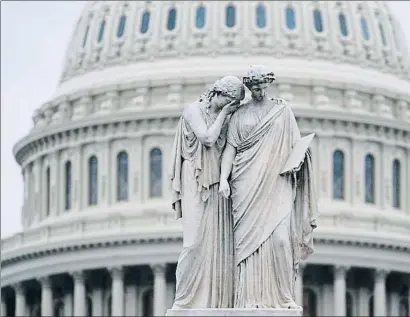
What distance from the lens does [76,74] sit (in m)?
Result: 133

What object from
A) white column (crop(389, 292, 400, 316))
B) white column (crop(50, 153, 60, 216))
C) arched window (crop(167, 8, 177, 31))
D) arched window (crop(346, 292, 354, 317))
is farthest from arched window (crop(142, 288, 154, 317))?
arched window (crop(167, 8, 177, 31))

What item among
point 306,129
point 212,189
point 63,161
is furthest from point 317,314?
point 212,189

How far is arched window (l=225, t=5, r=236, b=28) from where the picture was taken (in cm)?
12938

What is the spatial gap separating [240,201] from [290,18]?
11053 cm

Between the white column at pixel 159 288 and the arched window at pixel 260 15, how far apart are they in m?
18.9

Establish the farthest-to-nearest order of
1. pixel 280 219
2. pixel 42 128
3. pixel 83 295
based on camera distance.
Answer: pixel 42 128, pixel 83 295, pixel 280 219

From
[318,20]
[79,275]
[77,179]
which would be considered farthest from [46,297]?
[318,20]

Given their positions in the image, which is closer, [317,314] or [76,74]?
[317,314]

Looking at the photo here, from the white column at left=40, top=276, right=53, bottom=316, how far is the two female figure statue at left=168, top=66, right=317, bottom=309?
103m

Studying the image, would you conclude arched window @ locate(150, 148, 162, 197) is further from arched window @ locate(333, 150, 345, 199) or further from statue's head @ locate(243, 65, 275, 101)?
statue's head @ locate(243, 65, 275, 101)

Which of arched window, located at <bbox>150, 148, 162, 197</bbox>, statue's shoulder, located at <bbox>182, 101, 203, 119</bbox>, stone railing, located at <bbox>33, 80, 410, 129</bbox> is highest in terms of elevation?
stone railing, located at <bbox>33, 80, 410, 129</bbox>

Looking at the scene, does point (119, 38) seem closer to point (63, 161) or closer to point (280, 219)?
point (63, 161)

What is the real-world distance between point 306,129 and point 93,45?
1742cm

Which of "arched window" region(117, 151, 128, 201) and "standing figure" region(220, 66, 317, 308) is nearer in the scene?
"standing figure" region(220, 66, 317, 308)
